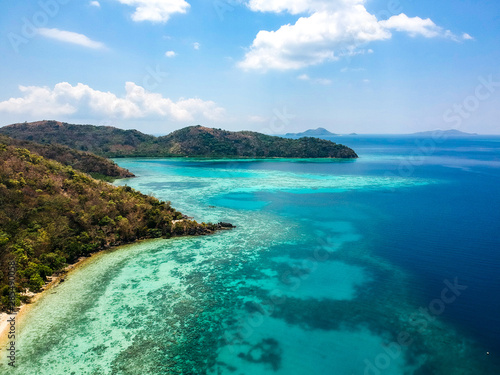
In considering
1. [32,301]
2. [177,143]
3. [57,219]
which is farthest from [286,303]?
[177,143]

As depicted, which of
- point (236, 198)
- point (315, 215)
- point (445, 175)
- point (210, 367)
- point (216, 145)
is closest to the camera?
point (210, 367)

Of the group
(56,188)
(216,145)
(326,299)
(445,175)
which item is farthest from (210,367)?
(216,145)

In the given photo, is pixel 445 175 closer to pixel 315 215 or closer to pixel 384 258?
pixel 315 215

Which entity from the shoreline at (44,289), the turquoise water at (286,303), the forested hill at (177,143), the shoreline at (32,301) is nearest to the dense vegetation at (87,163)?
the turquoise water at (286,303)

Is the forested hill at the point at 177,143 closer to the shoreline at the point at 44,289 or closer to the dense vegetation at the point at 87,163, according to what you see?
the dense vegetation at the point at 87,163

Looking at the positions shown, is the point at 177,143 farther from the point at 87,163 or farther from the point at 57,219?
the point at 57,219
